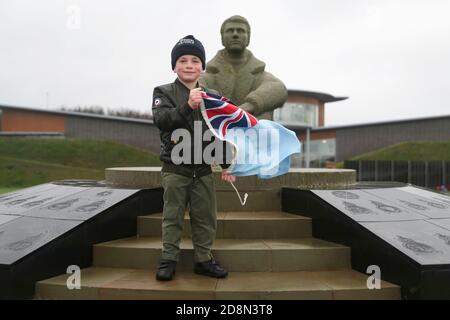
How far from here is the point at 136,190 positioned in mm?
4414

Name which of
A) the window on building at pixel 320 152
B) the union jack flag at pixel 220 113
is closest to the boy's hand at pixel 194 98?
the union jack flag at pixel 220 113

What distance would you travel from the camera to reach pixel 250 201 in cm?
475

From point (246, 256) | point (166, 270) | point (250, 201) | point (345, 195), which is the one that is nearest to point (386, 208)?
point (345, 195)

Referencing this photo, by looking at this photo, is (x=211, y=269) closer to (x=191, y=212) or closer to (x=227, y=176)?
(x=191, y=212)

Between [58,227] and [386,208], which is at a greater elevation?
[386,208]

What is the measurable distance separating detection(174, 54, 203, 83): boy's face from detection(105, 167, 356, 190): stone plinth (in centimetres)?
191

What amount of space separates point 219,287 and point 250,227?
1096mm

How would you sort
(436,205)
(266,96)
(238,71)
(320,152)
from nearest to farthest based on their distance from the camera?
(436,205) < (266,96) < (238,71) < (320,152)

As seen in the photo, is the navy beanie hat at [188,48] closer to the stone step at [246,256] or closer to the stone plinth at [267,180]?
the stone step at [246,256]

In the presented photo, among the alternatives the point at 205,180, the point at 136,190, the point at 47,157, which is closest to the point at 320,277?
Answer: the point at 205,180

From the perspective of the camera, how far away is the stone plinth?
4918 millimetres
